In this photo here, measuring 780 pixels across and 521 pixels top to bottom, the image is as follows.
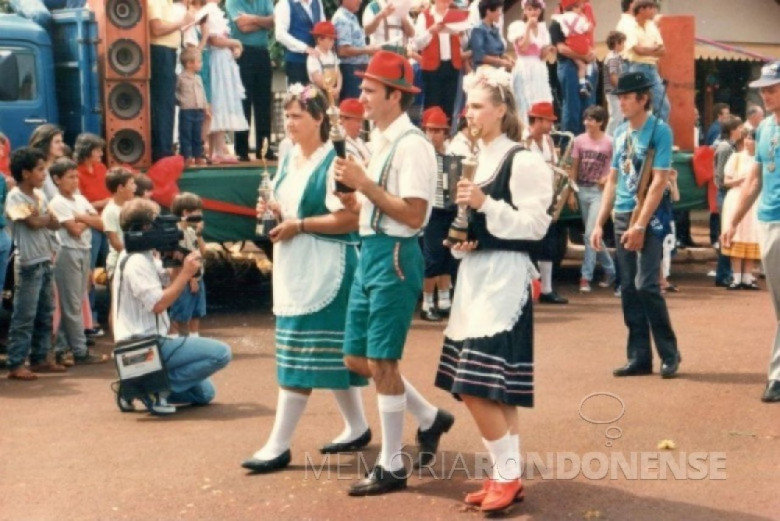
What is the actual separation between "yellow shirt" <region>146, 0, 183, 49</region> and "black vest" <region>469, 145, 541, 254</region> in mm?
7237

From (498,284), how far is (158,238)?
9.62 ft

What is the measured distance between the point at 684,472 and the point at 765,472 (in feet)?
1.31

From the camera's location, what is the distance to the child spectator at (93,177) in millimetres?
11742

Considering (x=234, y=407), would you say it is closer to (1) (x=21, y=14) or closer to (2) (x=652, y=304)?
(2) (x=652, y=304)

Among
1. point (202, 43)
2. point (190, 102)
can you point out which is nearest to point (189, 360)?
point (190, 102)

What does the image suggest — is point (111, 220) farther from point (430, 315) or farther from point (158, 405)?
point (430, 315)

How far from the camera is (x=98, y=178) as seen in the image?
39.3 ft

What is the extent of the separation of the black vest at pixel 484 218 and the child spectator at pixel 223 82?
7.68 metres

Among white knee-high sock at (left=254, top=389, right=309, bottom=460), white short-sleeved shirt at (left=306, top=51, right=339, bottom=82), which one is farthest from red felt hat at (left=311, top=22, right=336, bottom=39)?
white knee-high sock at (left=254, top=389, right=309, bottom=460)

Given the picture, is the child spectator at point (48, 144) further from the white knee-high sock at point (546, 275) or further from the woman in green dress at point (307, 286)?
the white knee-high sock at point (546, 275)

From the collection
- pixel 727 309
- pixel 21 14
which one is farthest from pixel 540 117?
pixel 21 14

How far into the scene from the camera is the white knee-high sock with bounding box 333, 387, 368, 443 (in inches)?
294

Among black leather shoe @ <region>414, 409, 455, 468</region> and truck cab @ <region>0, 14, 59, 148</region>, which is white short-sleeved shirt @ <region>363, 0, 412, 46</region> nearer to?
truck cab @ <region>0, 14, 59, 148</region>

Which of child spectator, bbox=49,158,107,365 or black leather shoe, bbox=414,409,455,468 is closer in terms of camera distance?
black leather shoe, bbox=414,409,455,468
